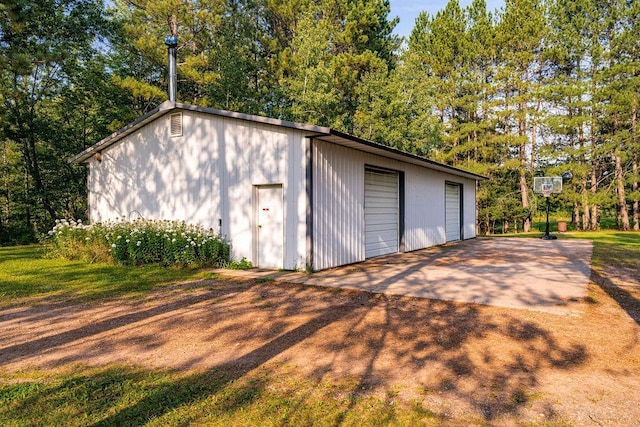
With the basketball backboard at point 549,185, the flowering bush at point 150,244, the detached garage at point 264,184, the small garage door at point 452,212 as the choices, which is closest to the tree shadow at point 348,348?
the detached garage at point 264,184

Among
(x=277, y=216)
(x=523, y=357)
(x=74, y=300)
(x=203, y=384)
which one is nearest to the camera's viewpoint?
(x=203, y=384)

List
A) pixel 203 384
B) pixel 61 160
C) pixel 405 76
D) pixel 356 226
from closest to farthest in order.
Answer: pixel 203 384 → pixel 356 226 → pixel 61 160 → pixel 405 76

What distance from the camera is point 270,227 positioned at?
8883mm

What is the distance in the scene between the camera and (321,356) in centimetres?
370

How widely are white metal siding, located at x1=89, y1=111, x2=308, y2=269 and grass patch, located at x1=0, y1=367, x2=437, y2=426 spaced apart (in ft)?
17.0

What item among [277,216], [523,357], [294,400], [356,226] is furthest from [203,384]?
[356,226]

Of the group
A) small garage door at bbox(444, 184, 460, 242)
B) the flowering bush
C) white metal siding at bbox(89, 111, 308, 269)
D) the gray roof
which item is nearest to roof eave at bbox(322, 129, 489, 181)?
the gray roof

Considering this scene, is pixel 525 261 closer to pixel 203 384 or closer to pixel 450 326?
pixel 450 326

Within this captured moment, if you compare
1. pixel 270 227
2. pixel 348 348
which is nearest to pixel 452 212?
pixel 270 227

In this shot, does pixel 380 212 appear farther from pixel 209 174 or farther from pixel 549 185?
pixel 549 185

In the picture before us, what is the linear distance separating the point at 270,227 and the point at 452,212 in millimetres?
10452

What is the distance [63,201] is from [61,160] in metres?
2.36

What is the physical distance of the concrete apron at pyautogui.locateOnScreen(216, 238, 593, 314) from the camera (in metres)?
5.99

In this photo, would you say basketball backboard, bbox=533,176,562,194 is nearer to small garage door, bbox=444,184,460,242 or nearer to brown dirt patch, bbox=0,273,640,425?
small garage door, bbox=444,184,460,242
